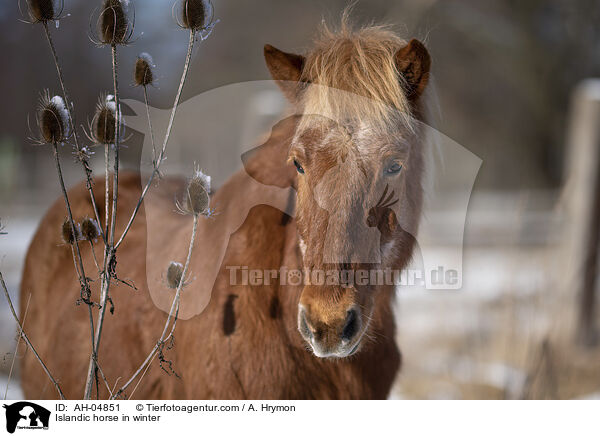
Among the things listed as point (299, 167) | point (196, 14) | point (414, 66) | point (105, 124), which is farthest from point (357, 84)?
point (105, 124)

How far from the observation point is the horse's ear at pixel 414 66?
1.50 meters

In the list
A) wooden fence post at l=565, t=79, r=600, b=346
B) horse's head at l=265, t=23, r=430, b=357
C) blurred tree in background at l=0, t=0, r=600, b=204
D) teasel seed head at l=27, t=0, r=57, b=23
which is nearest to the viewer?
teasel seed head at l=27, t=0, r=57, b=23

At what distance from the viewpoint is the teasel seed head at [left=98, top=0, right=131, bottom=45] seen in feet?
4.24

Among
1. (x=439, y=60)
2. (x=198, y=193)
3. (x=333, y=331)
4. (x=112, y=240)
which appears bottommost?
(x=333, y=331)

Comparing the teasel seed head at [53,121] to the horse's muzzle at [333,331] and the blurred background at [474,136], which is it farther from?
the horse's muzzle at [333,331]

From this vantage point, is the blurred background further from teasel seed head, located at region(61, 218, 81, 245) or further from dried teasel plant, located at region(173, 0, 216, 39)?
teasel seed head, located at region(61, 218, 81, 245)

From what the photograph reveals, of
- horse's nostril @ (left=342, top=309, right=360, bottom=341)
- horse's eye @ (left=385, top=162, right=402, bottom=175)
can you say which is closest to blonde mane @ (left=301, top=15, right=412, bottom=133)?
horse's eye @ (left=385, top=162, right=402, bottom=175)

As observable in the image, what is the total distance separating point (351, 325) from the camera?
1355 millimetres

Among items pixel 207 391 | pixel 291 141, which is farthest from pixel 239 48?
pixel 207 391

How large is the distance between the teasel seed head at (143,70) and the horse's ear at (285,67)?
1.28 ft

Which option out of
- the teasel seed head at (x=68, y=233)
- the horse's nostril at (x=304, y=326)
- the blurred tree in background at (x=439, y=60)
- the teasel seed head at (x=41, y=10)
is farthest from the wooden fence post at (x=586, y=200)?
the teasel seed head at (x=41, y=10)

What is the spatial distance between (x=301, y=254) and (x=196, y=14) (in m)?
0.79

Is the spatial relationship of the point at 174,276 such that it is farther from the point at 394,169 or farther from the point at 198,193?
the point at 394,169

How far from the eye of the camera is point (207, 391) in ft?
5.58
